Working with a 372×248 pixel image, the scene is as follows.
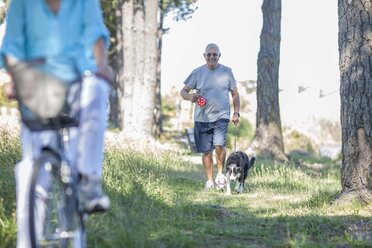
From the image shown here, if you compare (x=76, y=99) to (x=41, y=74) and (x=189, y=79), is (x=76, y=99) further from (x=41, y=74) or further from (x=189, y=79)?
(x=189, y=79)

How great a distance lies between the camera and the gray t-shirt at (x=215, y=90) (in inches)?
392

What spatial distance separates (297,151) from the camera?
2469 cm

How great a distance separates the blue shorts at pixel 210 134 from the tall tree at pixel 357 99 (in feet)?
9.10

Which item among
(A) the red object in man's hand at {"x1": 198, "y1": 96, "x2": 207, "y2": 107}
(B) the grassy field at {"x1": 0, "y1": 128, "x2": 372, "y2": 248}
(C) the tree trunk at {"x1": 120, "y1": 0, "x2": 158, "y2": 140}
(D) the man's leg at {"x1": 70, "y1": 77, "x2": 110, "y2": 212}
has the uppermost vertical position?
(C) the tree trunk at {"x1": 120, "y1": 0, "x2": 158, "y2": 140}

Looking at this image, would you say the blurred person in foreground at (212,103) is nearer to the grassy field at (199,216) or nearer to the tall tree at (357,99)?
the grassy field at (199,216)

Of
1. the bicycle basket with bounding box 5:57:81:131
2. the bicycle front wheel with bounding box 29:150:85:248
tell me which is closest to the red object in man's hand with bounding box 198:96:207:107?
the bicycle front wheel with bounding box 29:150:85:248

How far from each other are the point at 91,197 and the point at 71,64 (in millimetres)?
706

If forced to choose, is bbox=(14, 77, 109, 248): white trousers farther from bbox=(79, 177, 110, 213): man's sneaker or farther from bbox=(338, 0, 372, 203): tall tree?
bbox=(338, 0, 372, 203): tall tree

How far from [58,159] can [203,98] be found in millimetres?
6137

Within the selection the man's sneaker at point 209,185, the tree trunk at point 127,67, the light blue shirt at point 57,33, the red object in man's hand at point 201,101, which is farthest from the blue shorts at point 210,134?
the light blue shirt at point 57,33

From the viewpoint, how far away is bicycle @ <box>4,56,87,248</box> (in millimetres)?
3605

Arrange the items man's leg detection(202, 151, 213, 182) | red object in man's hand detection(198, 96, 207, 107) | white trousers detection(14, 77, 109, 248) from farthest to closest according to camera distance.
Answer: man's leg detection(202, 151, 213, 182)
red object in man's hand detection(198, 96, 207, 107)
white trousers detection(14, 77, 109, 248)

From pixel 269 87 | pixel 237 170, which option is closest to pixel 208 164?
pixel 237 170

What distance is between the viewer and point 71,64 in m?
3.74
